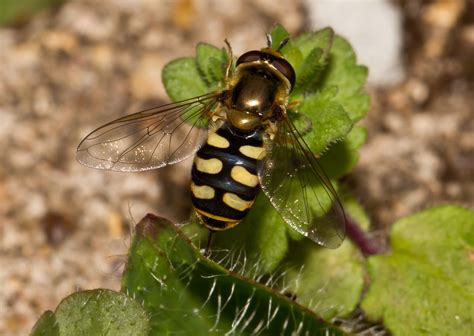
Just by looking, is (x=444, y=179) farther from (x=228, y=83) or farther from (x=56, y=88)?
(x=56, y=88)

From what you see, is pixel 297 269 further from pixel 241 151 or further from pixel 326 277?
pixel 241 151

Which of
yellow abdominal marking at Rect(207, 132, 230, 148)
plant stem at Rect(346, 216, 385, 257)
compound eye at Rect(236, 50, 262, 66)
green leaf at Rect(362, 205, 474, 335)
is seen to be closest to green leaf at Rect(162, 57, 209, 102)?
compound eye at Rect(236, 50, 262, 66)

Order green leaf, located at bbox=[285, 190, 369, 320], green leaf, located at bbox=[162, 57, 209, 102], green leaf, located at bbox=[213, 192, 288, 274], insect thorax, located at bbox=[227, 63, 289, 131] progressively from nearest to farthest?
insect thorax, located at bbox=[227, 63, 289, 131] → green leaf, located at bbox=[213, 192, 288, 274] → green leaf, located at bbox=[162, 57, 209, 102] → green leaf, located at bbox=[285, 190, 369, 320]

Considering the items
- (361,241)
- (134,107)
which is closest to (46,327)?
(361,241)

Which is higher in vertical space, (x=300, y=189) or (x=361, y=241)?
(x=300, y=189)

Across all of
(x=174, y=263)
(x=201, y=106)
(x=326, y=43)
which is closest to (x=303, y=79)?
(x=326, y=43)

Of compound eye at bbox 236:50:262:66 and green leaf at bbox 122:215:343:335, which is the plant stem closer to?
green leaf at bbox 122:215:343:335
